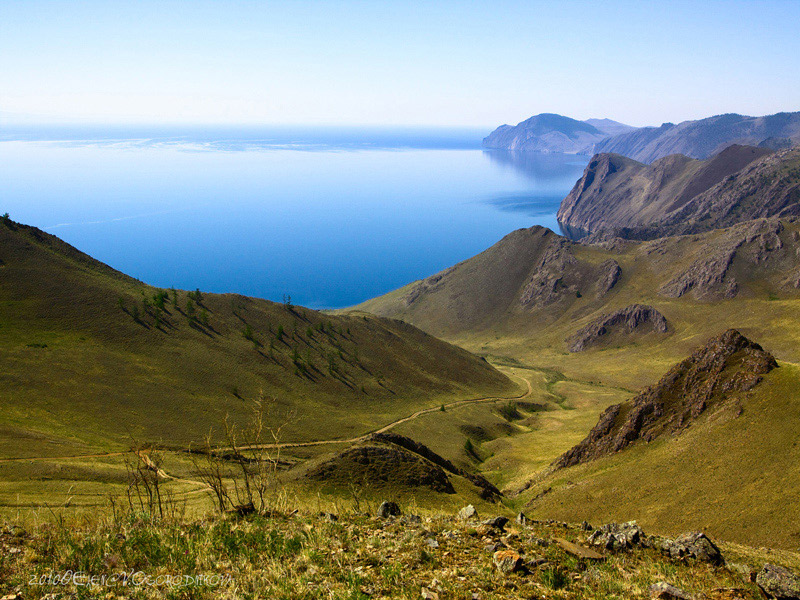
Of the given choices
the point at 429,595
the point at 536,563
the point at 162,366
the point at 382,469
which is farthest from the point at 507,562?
the point at 162,366

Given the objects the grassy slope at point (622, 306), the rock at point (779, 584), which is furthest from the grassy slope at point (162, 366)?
the grassy slope at point (622, 306)

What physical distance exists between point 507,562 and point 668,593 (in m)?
3.14

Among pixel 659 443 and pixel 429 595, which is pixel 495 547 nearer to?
pixel 429 595

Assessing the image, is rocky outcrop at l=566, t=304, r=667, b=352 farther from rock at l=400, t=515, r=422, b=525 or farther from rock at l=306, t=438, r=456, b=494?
rock at l=400, t=515, r=422, b=525

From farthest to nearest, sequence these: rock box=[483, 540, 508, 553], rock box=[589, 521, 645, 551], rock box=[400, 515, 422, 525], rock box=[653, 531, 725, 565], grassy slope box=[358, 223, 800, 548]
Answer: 1. grassy slope box=[358, 223, 800, 548]
2. rock box=[400, 515, 422, 525]
3. rock box=[589, 521, 645, 551]
4. rock box=[653, 531, 725, 565]
5. rock box=[483, 540, 508, 553]

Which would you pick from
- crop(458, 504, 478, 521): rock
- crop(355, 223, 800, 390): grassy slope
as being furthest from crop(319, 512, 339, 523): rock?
crop(355, 223, 800, 390): grassy slope

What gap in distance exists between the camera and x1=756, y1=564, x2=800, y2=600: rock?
10.4 metres

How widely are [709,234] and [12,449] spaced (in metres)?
201

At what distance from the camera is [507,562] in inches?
415

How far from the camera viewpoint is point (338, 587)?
29.7 feet

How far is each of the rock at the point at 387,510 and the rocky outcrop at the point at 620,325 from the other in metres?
148

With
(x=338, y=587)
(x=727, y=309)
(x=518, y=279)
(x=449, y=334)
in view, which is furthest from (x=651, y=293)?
(x=338, y=587)

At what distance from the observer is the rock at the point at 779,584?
1044 cm

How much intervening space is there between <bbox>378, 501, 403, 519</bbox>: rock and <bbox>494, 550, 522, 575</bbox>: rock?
195 inches
